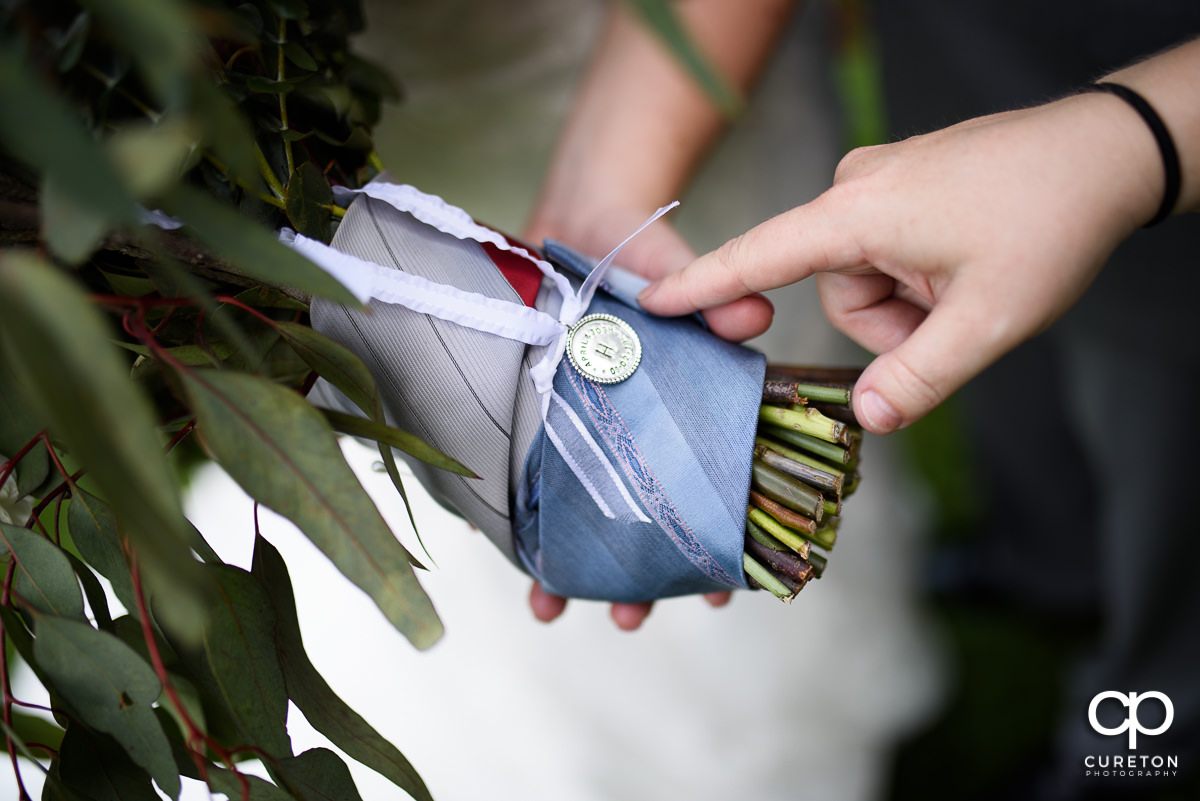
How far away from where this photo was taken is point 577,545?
1.60ft

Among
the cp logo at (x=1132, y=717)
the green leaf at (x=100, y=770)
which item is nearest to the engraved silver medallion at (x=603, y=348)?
the green leaf at (x=100, y=770)

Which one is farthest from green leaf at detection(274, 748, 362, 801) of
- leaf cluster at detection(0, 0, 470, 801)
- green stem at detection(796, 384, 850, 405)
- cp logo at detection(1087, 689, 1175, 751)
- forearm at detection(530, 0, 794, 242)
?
cp logo at detection(1087, 689, 1175, 751)

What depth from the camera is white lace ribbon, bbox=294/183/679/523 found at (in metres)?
0.42

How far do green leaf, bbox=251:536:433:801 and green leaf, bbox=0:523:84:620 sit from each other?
0.08 m

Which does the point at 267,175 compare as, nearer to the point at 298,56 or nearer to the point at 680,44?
the point at 298,56

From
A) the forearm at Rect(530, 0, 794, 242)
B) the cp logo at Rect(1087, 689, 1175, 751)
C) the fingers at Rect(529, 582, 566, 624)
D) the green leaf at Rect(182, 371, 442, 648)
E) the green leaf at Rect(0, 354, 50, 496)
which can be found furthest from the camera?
the cp logo at Rect(1087, 689, 1175, 751)

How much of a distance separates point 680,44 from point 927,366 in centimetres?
25

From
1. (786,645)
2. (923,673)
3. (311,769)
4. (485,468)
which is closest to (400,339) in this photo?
(485,468)

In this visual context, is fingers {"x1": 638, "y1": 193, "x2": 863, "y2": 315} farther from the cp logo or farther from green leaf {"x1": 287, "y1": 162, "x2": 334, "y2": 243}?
the cp logo

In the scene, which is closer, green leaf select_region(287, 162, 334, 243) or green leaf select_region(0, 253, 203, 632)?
green leaf select_region(0, 253, 203, 632)

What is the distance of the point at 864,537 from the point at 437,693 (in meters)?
0.51

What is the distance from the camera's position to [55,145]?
0.21 m

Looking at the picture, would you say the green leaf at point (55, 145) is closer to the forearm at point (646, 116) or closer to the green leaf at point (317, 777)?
the green leaf at point (317, 777)

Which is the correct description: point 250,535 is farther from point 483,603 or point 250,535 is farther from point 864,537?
point 864,537
